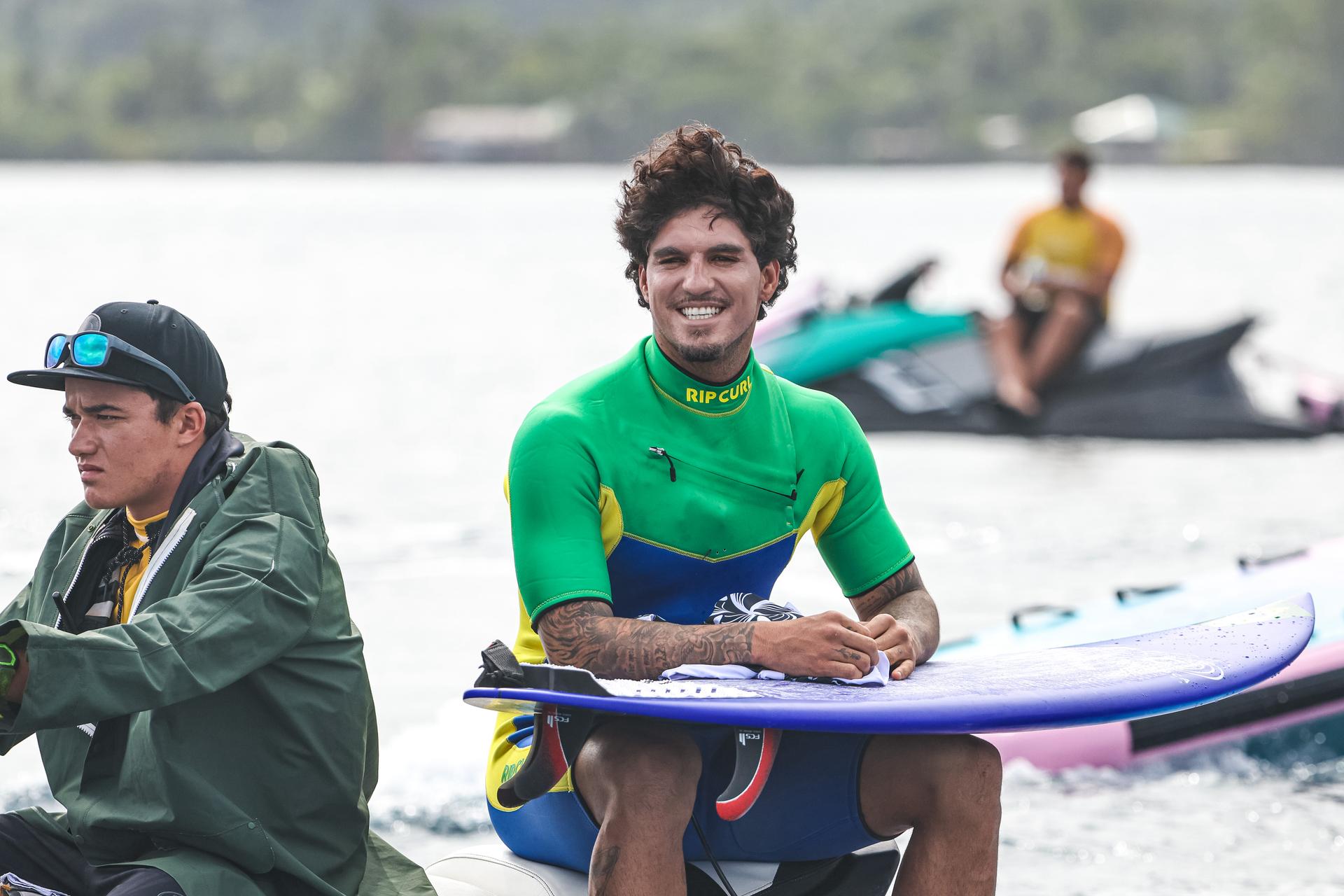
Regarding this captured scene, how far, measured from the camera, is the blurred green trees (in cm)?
12281

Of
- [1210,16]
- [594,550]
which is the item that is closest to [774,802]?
[594,550]

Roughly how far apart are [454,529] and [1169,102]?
134003 millimetres

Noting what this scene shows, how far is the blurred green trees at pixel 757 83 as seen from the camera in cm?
12281

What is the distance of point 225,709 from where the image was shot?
291cm

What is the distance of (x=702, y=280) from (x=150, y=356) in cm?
93

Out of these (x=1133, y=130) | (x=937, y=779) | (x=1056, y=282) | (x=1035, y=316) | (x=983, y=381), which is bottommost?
(x=937, y=779)

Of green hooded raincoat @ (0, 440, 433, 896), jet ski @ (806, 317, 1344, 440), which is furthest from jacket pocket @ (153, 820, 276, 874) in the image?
jet ski @ (806, 317, 1344, 440)

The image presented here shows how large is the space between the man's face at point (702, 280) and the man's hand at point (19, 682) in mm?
1210

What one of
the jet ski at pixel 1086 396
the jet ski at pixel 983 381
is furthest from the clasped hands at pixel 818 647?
the jet ski at pixel 1086 396

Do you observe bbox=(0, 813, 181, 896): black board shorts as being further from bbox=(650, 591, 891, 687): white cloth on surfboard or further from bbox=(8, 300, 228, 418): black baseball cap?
bbox=(650, 591, 891, 687): white cloth on surfboard

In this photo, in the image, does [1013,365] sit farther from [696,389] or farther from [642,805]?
[642,805]

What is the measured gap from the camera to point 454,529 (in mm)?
10195

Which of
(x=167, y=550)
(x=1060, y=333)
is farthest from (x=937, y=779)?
(x=1060, y=333)

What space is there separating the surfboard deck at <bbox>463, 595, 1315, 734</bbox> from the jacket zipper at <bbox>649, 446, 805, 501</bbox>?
1.25ft
